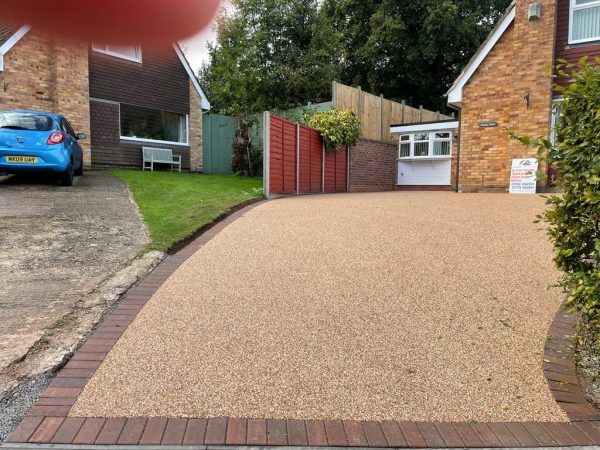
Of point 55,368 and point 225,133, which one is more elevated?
point 225,133

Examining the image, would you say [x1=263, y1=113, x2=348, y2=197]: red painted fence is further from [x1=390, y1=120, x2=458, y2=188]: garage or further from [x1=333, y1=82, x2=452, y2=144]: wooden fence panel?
[x1=390, y1=120, x2=458, y2=188]: garage

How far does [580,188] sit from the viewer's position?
10.7 ft

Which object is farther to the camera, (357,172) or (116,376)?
(357,172)

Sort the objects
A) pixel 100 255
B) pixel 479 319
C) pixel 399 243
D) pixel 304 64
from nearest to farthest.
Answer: pixel 479 319, pixel 100 255, pixel 399 243, pixel 304 64

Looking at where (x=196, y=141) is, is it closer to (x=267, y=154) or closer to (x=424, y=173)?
(x=267, y=154)

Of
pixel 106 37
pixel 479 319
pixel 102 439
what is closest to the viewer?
pixel 106 37

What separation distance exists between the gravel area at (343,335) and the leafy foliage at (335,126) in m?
9.40

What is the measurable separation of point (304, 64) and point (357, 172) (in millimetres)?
5371

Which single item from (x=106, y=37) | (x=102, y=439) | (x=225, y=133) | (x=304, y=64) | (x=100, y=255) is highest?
(x=304, y=64)

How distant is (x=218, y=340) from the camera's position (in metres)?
3.64

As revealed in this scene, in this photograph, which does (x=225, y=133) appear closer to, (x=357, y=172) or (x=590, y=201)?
(x=357, y=172)

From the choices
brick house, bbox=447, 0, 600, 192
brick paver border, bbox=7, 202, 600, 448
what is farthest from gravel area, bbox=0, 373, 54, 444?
brick house, bbox=447, 0, 600, 192

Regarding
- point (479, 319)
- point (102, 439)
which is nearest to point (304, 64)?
point (479, 319)

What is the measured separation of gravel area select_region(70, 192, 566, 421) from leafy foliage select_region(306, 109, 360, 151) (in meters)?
9.40
